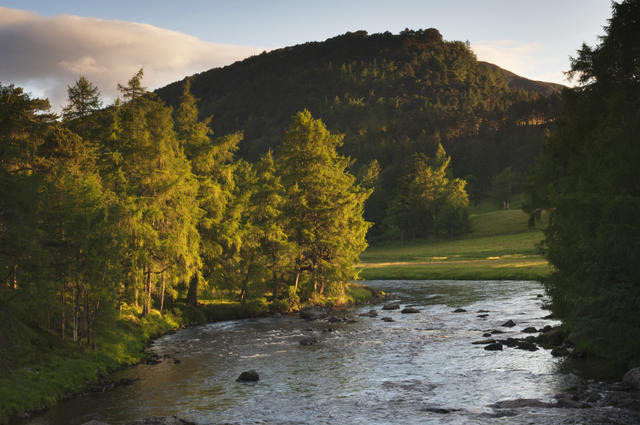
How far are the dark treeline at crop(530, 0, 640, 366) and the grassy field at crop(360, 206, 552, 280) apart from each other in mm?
23382

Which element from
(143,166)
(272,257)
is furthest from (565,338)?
(143,166)

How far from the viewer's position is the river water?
827 inches

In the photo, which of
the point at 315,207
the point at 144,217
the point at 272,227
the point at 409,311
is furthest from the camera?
the point at 315,207

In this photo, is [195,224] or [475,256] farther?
[475,256]

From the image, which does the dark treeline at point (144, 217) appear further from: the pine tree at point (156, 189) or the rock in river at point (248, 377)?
the rock in river at point (248, 377)

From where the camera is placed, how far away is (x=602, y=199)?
24.5 meters

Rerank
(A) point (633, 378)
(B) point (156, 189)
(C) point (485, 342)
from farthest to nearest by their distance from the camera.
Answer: (B) point (156, 189) < (C) point (485, 342) < (A) point (633, 378)

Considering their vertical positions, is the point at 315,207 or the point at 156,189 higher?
the point at 156,189

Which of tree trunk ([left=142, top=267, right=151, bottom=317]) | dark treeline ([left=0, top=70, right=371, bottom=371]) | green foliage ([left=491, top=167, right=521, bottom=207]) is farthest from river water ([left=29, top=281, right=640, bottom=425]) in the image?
green foliage ([left=491, top=167, right=521, bottom=207])

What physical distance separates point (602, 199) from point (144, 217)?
28.8 metres

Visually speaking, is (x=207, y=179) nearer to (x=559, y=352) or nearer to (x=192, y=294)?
(x=192, y=294)

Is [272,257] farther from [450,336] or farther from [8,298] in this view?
[8,298]

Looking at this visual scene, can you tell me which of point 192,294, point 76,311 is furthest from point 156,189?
point 76,311

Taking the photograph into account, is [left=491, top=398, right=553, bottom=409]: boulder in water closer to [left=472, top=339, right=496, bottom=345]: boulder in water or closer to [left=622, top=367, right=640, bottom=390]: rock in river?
[left=622, top=367, right=640, bottom=390]: rock in river
